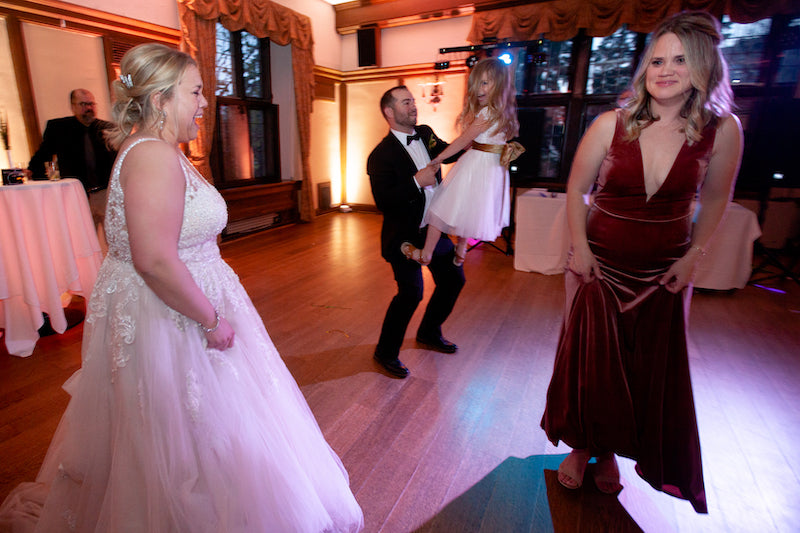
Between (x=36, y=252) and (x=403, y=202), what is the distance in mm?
2641

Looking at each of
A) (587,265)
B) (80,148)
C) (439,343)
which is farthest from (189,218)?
(80,148)

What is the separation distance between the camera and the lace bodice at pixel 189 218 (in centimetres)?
118

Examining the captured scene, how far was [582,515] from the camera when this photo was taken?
66.9 inches

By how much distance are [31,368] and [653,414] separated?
3.57 m

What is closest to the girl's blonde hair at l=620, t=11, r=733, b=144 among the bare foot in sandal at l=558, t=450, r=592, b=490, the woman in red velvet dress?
the woman in red velvet dress

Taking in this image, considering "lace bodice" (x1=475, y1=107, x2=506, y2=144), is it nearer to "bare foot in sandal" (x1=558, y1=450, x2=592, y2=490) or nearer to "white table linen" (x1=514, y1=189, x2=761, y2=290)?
"bare foot in sandal" (x1=558, y1=450, x2=592, y2=490)

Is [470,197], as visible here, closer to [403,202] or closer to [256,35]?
[403,202]

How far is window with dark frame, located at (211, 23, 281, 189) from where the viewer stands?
6.40 m

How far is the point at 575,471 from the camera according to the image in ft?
6.01

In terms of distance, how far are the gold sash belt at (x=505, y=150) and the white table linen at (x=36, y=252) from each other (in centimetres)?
299

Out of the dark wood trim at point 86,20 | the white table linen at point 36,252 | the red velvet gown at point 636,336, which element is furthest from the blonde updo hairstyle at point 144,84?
the dark wood trim at point 86,20

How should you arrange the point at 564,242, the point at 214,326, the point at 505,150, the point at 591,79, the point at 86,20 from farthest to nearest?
the point at 591,79
the point at 564,242
the point at 86,20
the point at 505,150
the point at 214,326

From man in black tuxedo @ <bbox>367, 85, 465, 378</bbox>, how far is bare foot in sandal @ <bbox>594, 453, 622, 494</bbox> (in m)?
1.22

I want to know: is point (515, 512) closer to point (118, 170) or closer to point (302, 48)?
point (118, 170)
